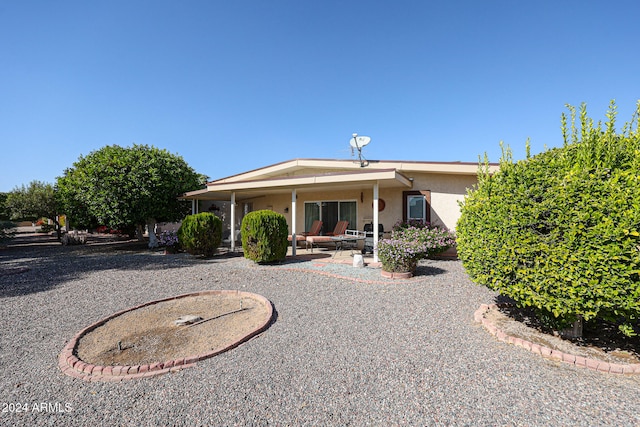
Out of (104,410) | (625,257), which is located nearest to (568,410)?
(625,257)

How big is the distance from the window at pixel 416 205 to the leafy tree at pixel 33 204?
21907 mm

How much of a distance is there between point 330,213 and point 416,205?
435 cm

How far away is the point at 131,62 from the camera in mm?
9859

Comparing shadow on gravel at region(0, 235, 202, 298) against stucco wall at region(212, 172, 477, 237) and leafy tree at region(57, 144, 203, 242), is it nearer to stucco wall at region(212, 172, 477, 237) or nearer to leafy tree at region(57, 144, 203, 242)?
leafy tree at region(57, 144, 203, 242)

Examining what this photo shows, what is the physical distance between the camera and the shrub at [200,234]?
1066cm

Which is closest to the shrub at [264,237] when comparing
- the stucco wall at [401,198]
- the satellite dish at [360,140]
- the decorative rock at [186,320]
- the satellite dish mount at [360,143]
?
the stucco wall at [401,198]

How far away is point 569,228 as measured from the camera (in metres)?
3.11

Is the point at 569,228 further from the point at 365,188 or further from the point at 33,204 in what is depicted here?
the point at 33,204

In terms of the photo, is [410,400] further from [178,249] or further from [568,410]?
[178,249]

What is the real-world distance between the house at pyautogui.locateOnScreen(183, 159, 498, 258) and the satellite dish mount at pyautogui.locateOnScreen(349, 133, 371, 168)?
12 centimetres

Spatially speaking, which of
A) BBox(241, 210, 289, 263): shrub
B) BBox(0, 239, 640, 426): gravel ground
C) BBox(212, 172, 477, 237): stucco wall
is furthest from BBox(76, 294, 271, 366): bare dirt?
BBox(212, 172, 477, 237): stucco wall

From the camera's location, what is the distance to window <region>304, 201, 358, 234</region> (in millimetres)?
13148

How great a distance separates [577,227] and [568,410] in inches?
72.5

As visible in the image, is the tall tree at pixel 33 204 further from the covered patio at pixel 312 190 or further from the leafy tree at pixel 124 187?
the covered patio at pixel 312 190
